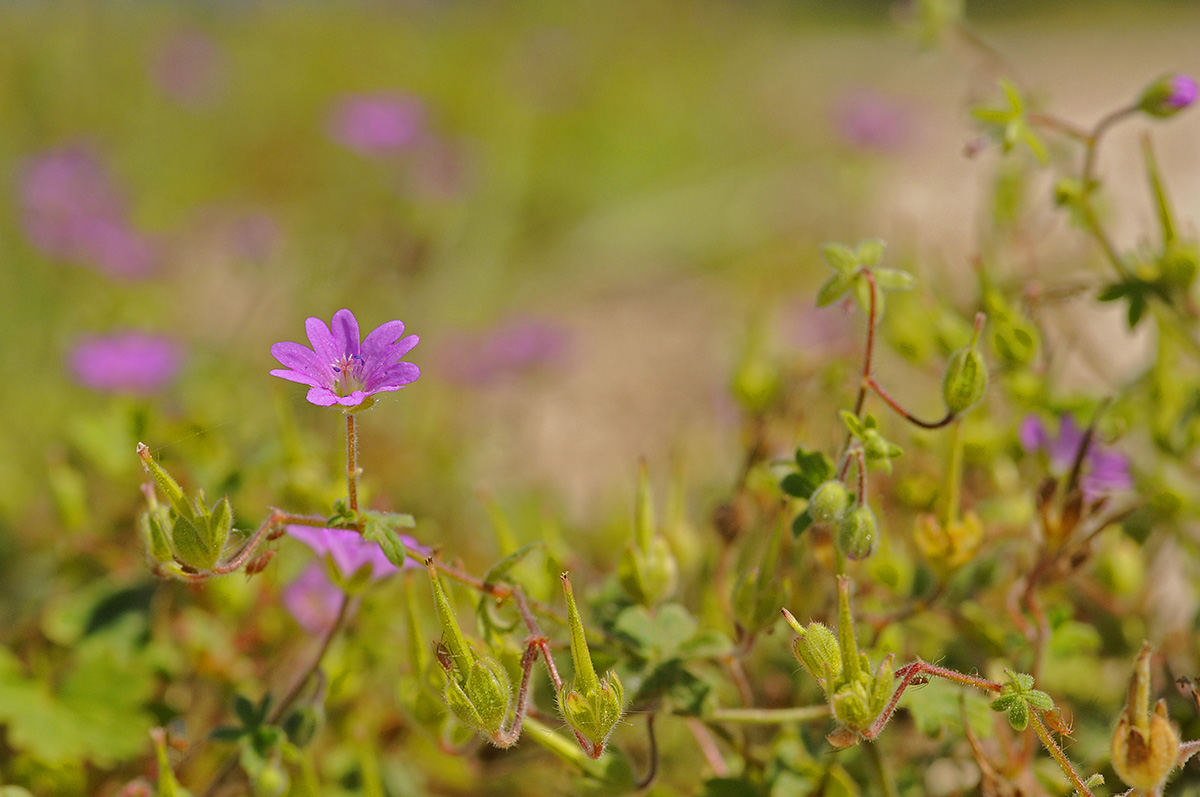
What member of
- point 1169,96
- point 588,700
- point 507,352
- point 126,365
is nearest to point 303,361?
point 588,700

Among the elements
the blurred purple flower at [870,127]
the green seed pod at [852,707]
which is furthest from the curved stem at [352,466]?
the blurred purple flower at [870,127]

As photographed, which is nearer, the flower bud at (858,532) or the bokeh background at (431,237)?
the flower bud at (858,532)

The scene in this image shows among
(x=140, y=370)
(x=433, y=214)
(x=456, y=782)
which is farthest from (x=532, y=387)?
(x=456, y=782)

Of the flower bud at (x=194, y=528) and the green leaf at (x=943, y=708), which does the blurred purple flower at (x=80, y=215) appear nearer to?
the flower bud at (x=194, y=528)

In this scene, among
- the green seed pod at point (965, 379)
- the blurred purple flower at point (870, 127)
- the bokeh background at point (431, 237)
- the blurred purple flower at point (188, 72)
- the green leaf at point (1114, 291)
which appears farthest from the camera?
the blurred purple flower at point (188, 72)

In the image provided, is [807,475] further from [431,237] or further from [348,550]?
[431,237]
